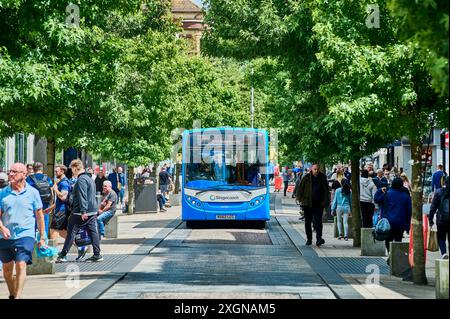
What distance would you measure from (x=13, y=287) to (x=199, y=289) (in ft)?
9.28

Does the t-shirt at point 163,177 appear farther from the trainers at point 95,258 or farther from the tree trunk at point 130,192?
the trainers at point 95,258

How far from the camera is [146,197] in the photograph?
154 feet

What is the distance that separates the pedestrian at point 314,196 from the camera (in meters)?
26.3

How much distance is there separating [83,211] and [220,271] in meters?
3.18

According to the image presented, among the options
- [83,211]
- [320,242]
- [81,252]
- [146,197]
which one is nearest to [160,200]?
[146,197]

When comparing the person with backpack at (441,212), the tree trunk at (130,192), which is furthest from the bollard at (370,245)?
the tree trunk at (130,192)

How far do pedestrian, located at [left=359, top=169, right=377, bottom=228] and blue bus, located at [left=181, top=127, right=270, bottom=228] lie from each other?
771 centimetres

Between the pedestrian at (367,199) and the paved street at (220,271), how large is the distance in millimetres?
821

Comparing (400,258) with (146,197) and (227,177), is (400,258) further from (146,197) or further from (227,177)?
(146,197)

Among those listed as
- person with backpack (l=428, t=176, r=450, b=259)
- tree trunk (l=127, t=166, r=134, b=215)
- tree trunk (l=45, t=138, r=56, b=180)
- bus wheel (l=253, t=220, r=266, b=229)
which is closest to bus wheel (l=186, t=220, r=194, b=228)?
bus wheel (l=253, t=220, r=266, b=229)

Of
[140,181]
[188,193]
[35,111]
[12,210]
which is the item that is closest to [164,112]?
[140,181]

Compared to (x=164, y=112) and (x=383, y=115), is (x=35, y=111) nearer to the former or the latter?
(x=383, y=115)

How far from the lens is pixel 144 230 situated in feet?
109

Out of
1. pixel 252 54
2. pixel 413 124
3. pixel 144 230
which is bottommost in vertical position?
pixel 144 230
